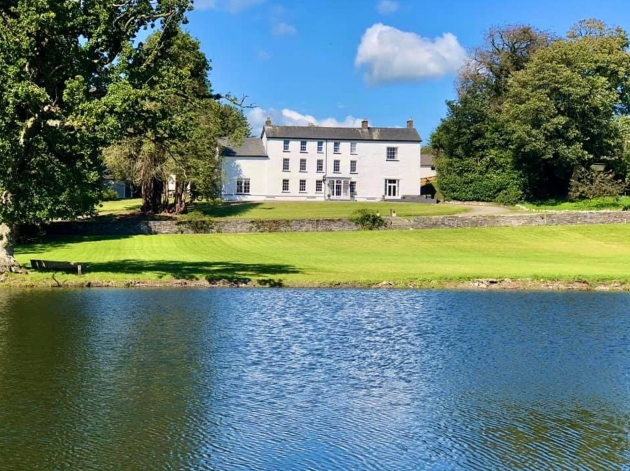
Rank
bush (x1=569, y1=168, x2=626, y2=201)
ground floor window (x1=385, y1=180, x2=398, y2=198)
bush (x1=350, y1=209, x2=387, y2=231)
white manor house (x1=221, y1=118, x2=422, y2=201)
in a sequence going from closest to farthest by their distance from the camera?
bush (x1=350, y1=209, x2=387, y2=231) < bush (x1=569, y1=168, x2=626, y2=201) < white manor house (x1=221, y1=118, x2=422, y2=201) < ground floor window (x1=385, y1=180, x2=398, y2=198)

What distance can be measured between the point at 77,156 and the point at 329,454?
83.8ft

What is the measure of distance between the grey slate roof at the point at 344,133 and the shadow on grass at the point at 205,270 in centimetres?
5784

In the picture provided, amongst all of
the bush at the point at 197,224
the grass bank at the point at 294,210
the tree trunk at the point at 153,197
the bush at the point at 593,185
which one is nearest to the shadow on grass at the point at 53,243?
the bush at the point at 197,224

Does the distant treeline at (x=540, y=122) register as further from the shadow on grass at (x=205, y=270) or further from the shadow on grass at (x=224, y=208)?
the shadow on grass at (x=205, y=270)

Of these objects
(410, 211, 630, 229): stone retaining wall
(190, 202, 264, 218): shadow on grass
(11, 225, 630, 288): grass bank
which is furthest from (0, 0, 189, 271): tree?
(190, 202, 264, 218): shadow on grass

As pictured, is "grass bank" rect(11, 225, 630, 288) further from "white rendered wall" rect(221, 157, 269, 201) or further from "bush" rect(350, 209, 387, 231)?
"white rendered wall" rect(221, 157, 269, 201)

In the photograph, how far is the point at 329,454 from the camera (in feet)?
35.8

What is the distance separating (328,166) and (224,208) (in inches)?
895

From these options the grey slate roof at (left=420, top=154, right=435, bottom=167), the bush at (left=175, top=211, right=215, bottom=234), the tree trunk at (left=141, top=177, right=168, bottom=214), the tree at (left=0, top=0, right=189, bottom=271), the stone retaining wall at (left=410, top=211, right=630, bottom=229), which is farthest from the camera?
the grey slate roof at (left=420, top=154, right=435, bottom=167)

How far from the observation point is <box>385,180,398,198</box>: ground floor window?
320 ft

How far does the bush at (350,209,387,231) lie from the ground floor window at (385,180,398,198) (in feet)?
122

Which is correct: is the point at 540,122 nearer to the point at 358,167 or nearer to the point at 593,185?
the point at 593,185

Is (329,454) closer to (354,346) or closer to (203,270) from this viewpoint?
(354,346)

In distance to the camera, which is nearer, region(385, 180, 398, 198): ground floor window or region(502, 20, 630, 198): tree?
region(502, 20, 630, 198): tree
